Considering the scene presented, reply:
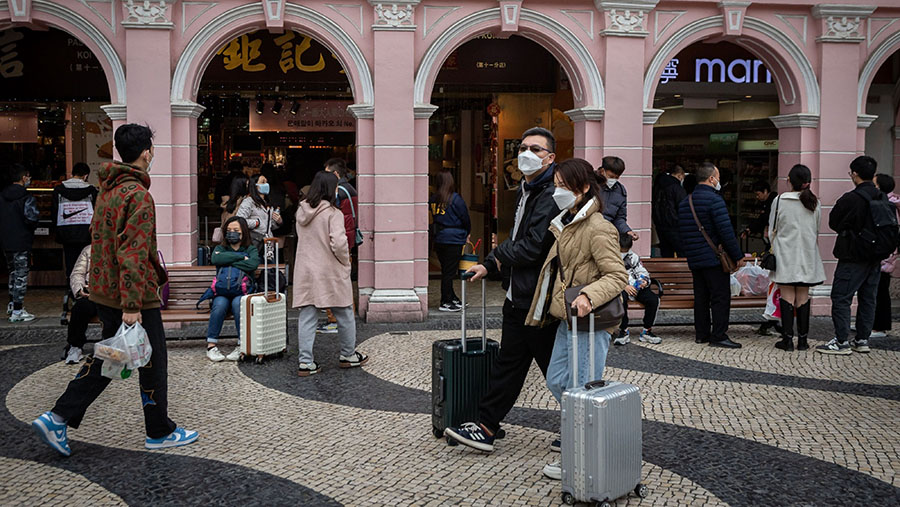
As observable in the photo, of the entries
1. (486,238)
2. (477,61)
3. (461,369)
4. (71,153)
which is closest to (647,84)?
(477,61)

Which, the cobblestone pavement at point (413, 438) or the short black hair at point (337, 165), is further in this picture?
the short black hair at point (337, 165)

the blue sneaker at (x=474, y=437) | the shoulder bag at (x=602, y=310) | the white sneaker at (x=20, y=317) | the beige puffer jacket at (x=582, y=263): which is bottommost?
the blue sneaker at (x=474, y=437)

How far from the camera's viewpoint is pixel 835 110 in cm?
1191

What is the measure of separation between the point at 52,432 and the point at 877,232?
283 inches

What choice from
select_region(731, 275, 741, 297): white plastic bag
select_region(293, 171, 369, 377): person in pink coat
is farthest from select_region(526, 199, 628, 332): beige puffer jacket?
select_region(731, 275, 741, 297): white plastic bag

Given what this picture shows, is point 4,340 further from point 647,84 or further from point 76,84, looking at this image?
point 647,84

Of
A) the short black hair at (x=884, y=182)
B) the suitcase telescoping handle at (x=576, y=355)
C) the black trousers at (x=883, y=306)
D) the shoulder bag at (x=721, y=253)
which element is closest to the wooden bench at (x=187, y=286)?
the shoulder bag at (x=721, y=253)

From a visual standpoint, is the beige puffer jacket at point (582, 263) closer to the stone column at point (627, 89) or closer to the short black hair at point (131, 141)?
the short black hair at point (131, 141)

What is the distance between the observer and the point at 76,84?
13.5 metres

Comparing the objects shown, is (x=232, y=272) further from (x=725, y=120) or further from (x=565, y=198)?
(x=725, y=120)

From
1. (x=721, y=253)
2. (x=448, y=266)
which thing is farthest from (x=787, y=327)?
(x=448, y=266)

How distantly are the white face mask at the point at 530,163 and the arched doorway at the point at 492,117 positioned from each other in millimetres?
6952

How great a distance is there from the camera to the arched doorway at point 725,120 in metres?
13.9

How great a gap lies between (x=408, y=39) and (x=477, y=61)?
110 inches
